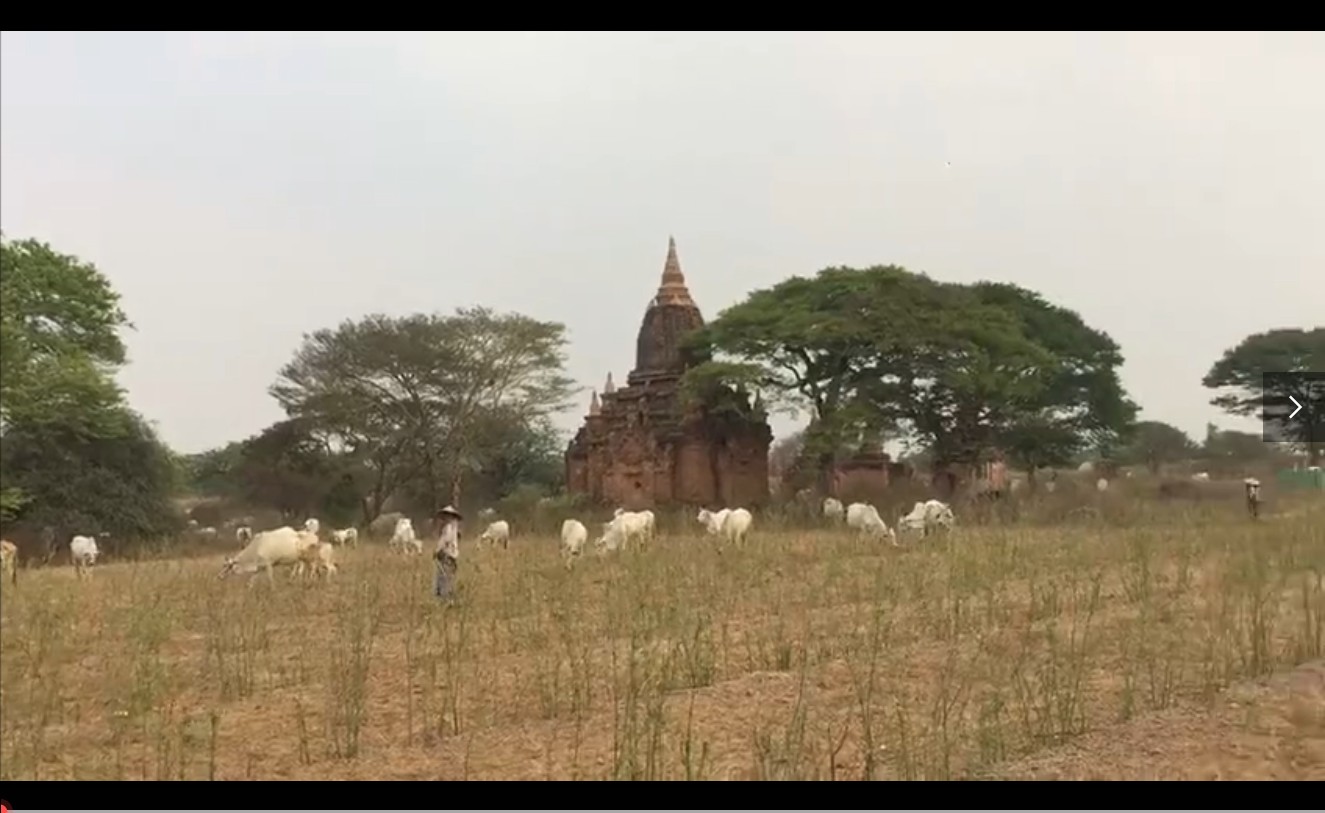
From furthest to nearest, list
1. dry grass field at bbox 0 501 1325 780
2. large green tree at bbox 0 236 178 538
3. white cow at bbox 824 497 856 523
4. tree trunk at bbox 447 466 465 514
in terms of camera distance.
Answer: white cow at bbox 824 497 856 523
tree trunk at bbox 447 466 465 514
large green tree at bbox 0 236 178 538
dry grass field at bbox 0 501 1325 780

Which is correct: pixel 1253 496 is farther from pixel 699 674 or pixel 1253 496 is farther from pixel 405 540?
pixel 405 540

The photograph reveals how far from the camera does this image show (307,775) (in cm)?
349

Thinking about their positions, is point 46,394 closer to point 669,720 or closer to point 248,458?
point 669,720

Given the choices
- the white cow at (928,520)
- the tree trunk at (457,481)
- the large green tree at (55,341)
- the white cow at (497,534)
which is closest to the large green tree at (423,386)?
the tree trunk at (457,481)

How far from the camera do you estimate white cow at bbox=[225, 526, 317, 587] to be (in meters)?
7.14

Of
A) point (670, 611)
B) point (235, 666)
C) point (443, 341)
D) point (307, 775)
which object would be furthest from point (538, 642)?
point (443, 341)

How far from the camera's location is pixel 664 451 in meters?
19.6

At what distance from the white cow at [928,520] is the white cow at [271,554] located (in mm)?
6168

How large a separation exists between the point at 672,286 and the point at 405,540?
13.3 m

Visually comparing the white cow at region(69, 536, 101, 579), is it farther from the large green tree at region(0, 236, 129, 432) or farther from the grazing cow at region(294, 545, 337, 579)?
the grazing cow at region(294, 545, 337, 579)

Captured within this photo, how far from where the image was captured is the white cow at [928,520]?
1138 centimetres

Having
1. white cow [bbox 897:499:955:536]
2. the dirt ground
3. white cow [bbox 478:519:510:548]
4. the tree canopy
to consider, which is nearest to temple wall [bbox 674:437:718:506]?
the tree canopy

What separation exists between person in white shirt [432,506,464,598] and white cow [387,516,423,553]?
2.88 m
